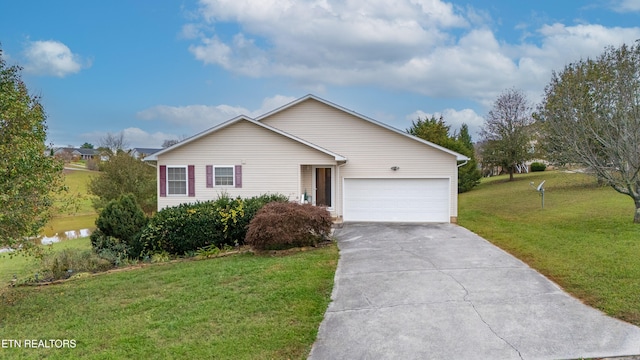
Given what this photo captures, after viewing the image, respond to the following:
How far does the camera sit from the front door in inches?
695

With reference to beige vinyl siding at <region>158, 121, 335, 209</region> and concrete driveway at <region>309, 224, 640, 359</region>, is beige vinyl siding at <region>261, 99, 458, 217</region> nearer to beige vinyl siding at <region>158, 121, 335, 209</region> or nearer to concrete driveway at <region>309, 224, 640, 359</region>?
beige vinyl siding at <region>158, 121, 335, 209</region>

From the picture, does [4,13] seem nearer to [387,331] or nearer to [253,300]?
[253,300]

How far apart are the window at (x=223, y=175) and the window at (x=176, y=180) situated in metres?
1.28

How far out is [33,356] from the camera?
208 inches

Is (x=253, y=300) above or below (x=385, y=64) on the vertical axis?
below

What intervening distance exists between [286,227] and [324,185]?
21.1 ft

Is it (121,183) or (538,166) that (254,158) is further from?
(538,166)

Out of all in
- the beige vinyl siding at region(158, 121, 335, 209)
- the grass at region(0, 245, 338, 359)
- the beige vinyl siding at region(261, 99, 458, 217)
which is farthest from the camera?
the beige vinyl siding at region(261, 99, 458, 217)

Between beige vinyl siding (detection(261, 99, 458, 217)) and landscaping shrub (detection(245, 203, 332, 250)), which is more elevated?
beige vinyl siding (detection(261, 99, 458, 217))

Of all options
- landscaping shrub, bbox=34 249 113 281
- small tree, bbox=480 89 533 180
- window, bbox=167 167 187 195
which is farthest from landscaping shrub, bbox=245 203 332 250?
small tree, bbox=480 89 533 180

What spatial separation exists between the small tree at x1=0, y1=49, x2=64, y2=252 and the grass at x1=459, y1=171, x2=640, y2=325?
387 inches

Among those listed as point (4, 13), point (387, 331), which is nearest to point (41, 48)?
point (4, 13)

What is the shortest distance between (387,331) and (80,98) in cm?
1734

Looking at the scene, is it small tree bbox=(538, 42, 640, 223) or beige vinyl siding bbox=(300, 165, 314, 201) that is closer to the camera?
small tree bbox=(538, 42, 640, 223)
